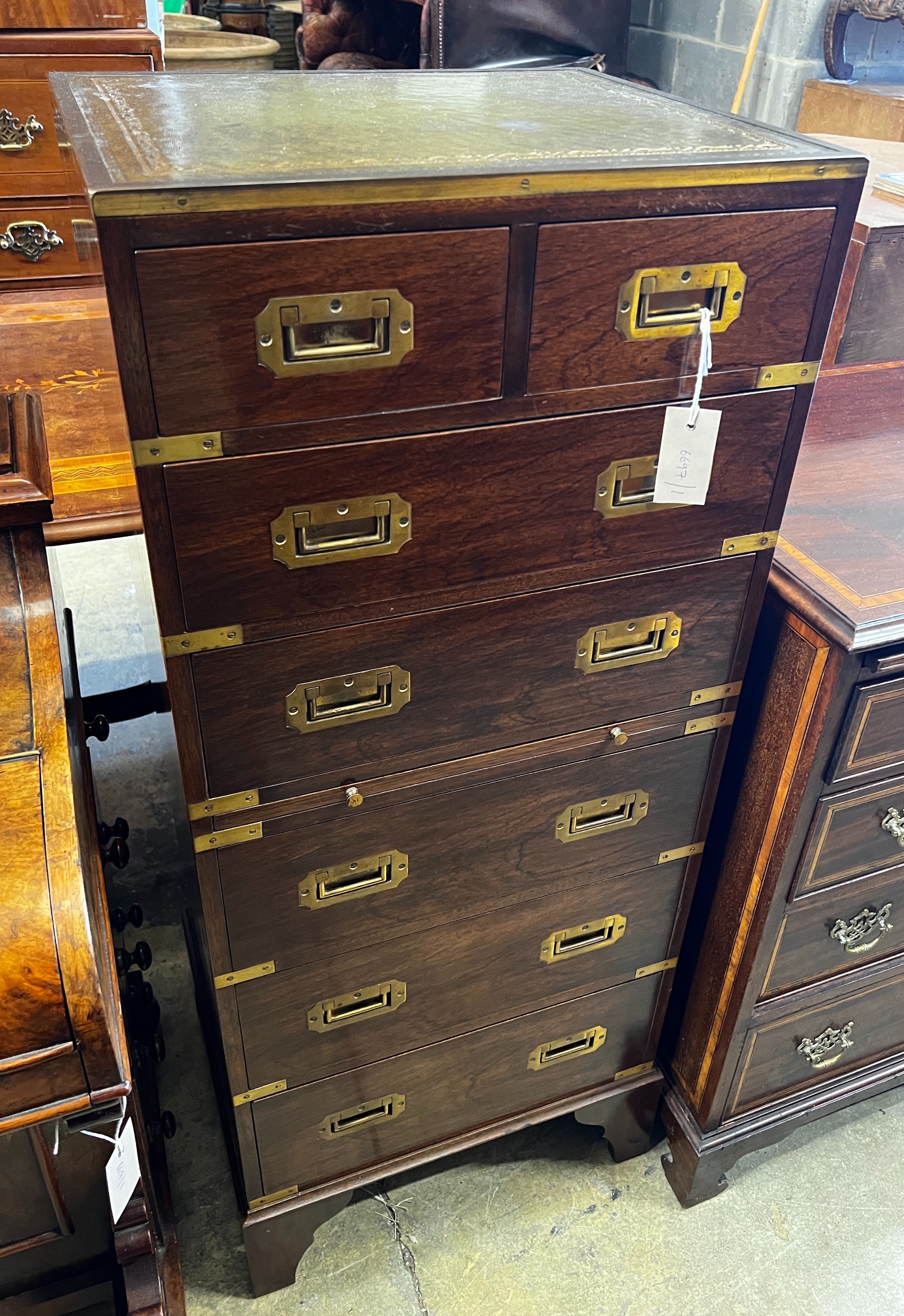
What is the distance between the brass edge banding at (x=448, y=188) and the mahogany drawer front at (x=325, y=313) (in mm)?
26

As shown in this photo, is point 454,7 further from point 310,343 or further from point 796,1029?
point 796,1029

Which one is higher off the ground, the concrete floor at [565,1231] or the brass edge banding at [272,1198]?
the brass edge banding at [272,1198]

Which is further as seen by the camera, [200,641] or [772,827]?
[772,827]

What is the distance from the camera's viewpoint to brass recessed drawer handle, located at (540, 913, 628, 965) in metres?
1.26

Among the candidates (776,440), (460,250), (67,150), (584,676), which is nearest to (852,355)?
(776,440)

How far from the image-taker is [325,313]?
77cm

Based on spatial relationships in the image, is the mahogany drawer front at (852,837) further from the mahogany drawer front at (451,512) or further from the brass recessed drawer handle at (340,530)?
the brass recessed drawer handle at (340,530)

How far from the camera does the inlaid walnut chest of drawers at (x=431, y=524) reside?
30.4 inches

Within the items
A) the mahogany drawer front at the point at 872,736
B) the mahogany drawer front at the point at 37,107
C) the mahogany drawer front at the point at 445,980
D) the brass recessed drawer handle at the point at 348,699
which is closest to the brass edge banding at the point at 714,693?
the mahogany drawer front at the point at 872,736

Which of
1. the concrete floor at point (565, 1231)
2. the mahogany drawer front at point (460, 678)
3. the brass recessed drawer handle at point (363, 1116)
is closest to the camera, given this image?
the mahogany drawer front at point (460, 678)

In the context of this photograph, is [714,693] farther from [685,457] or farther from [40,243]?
[40,243]

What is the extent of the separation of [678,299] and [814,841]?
2.13ft

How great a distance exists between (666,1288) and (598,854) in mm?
650

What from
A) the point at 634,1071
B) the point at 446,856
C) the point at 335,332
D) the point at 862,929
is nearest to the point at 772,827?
the point at 862,929
